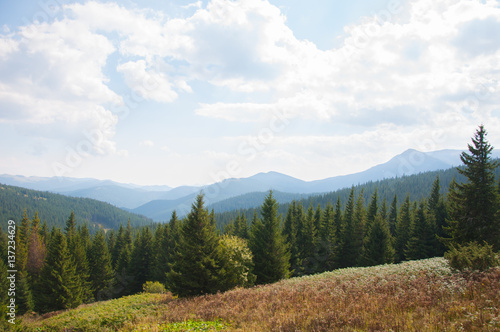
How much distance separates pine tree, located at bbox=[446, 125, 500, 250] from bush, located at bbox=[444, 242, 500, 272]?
15.0 m

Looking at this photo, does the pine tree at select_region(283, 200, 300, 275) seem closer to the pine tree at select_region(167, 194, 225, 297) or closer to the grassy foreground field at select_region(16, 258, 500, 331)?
the pine tree at select_region(167, 194, 225, 297)

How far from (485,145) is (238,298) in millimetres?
27404

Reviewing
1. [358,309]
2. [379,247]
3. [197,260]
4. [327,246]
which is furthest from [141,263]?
[358,309]

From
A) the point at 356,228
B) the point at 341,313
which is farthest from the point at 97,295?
the point at 341,313

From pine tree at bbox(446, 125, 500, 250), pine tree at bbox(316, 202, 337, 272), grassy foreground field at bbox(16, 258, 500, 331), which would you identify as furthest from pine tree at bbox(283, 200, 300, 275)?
grassy foreground field at bbox(16, 258, 500, 331)

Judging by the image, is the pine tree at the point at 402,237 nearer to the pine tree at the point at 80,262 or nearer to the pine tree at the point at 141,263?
the pine tree at the point at 141,263

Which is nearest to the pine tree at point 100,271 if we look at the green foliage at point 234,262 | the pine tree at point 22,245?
the pine tree at point 22,245

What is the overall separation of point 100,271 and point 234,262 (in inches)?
1897

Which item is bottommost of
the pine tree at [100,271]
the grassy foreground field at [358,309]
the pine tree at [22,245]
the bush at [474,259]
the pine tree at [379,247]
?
the pine tree at [100,271]

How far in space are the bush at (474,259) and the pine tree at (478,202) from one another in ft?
49.1

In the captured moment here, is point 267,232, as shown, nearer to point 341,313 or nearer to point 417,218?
point 341,313

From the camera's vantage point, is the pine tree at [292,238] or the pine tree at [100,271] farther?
the pine tree at [100,271]

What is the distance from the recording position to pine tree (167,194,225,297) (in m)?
22.4

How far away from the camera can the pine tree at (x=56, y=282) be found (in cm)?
3741
